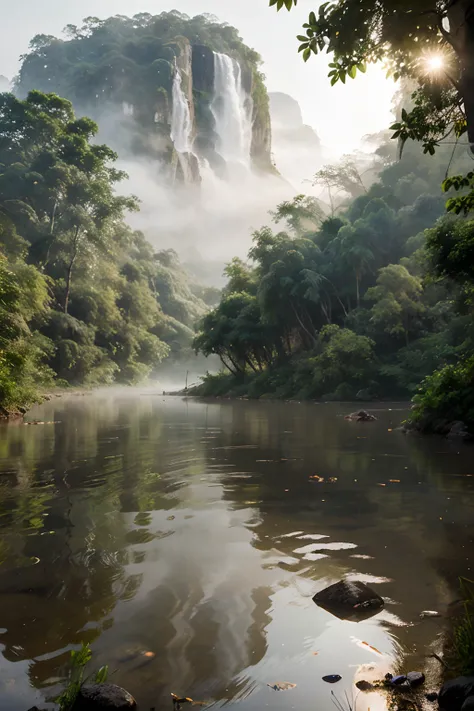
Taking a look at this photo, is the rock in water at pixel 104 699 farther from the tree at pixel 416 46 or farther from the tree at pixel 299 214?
the tree at pixel 299 214

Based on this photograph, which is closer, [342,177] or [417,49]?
[417,49]

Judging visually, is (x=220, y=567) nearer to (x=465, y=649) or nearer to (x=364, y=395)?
(x=465, y=649)

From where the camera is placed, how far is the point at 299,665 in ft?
9.11

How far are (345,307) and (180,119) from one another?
73336mm

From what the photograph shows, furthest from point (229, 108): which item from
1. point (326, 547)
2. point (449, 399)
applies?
point (326, 547)

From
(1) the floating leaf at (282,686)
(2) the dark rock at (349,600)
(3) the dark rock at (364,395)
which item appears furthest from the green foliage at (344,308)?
(1) the floating leaf at (282,686)

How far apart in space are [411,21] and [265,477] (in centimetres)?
574

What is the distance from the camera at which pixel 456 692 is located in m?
2.35

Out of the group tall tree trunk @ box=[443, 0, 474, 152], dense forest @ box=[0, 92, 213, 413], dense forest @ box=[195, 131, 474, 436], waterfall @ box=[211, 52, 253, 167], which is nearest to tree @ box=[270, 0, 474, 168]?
tall tree trunk @ box=[443, 0, 474, 152]

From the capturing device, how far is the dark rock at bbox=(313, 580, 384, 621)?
337 centimetres

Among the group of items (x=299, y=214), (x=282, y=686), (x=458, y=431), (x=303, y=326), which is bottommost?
(x=282, y=686)

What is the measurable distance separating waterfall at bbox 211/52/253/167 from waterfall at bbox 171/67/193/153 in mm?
5827

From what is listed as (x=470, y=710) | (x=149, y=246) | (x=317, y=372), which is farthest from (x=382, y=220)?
(x=149, y=246)

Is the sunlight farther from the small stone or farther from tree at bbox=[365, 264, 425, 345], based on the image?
tree at bbox=[365, 264, 425, 345]
